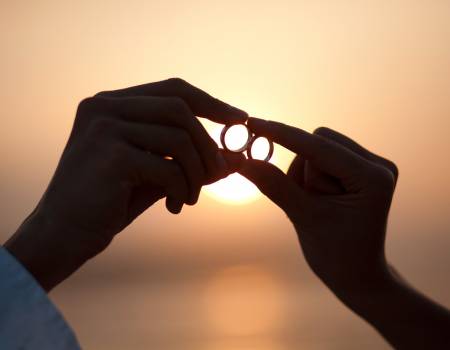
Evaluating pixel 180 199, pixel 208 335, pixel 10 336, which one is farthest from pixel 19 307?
pixel 208 335

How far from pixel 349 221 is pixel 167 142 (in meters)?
0.56

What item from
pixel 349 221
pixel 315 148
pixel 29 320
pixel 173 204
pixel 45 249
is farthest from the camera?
pixel 349 221

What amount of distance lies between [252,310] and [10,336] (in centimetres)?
2488

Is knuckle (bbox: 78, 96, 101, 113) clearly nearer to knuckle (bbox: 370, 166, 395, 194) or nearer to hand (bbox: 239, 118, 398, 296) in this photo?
hand (bbox: 239, 118, 398, 296)

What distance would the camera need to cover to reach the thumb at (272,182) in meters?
1.51

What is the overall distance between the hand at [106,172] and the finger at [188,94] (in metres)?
0.02

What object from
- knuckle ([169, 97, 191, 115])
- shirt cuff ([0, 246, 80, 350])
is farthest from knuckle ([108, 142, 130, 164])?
shirt cuff ([0, 246, 80, 350])

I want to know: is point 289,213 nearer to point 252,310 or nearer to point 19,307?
point 19,307

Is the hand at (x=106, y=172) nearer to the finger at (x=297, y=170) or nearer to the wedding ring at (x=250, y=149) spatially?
the wedding ring at (x=250, y=149)

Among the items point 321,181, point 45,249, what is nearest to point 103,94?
point 45,249

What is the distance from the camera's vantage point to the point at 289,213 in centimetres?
157

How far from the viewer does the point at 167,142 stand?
1172mm

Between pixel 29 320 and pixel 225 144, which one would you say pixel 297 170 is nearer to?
pixel 225 144

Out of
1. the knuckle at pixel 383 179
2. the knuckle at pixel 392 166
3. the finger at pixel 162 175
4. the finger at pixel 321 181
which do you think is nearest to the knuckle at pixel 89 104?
the finger at pixel 162 175
